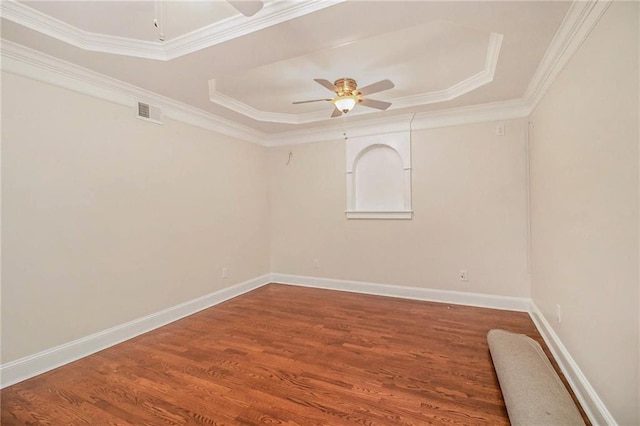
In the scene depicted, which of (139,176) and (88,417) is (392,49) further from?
(88,417)

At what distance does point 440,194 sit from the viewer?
371cm

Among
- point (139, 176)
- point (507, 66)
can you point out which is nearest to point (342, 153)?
point (507, 66)

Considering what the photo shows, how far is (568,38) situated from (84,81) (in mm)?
3767

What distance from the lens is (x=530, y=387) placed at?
65.0 inches

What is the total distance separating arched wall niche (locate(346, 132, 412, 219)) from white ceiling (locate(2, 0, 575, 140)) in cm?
85

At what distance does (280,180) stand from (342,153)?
3.85 ft

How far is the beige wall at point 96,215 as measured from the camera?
2092 millimetres

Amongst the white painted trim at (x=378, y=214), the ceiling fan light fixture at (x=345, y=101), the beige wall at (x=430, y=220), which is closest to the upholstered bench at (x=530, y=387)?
the beige wall at (x=430, y=220)

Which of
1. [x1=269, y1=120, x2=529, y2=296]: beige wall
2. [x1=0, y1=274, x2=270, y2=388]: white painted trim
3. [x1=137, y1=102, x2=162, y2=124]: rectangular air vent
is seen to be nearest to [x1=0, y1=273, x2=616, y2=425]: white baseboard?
[x1=0, y1=274, x2=270, y2=388]: white painted trim

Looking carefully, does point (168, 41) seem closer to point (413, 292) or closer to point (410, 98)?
point (410, 98)

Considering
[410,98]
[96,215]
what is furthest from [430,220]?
[96,215]

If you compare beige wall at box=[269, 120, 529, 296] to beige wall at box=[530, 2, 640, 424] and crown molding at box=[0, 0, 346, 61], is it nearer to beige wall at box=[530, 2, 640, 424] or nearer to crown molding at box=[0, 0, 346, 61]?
beige wall at box=[530, 2, 640, 424]

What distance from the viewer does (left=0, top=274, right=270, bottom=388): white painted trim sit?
2059 millimetres

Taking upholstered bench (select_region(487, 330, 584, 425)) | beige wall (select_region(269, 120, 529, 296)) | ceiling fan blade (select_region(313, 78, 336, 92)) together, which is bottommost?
upholstered bench (select_region(487, 330, 584, 425))
